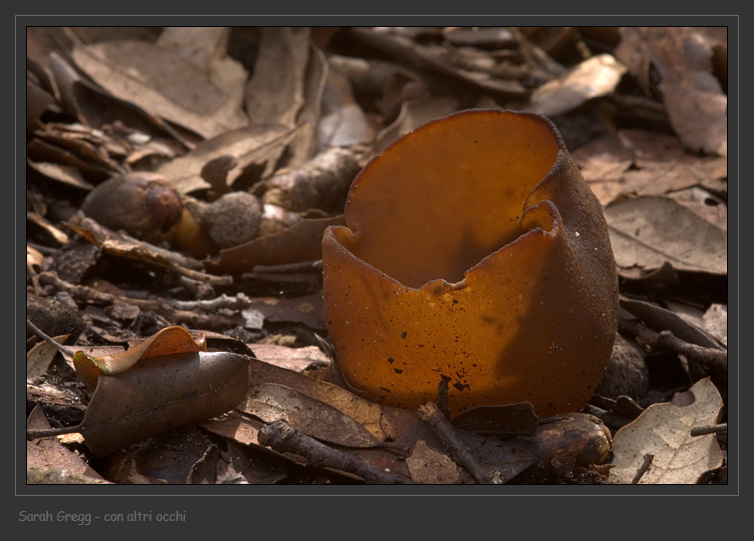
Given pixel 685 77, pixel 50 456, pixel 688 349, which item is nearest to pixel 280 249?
pixel 50 456

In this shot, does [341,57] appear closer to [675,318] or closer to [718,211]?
[718,211]

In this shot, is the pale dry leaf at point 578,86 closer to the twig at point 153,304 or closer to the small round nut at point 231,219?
the small round nut at point 231,219

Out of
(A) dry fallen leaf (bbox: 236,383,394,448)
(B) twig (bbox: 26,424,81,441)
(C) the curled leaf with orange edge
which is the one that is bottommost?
(A) dry fallen leaf (bbox: 236,383,394,448)

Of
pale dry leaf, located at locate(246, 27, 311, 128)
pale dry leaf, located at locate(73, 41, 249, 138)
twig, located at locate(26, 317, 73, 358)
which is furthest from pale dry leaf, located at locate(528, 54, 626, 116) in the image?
twig, located at locate(26, 317, 73, 358)

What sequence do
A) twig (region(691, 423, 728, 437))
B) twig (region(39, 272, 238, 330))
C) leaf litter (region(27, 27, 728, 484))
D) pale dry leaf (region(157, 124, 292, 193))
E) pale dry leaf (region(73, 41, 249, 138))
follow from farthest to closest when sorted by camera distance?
pale dry leaf (region(73, 41, 249, 138)), pale dry leaf (region(157, 124, 292, 193)), twig (region(39, 272, 238, 330)), twig (region(691, 423, 728, 437)), leaf litter (region(27, 27, 728, 484))

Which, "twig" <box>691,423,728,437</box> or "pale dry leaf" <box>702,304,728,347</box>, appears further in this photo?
"pale dry leaf" <box>702,304,728,347</box>

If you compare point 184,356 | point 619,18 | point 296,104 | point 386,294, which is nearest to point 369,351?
point 386,294

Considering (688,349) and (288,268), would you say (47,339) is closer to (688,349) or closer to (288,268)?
(288,268)

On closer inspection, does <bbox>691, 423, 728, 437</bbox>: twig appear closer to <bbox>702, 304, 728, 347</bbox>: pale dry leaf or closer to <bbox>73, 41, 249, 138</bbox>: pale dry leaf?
<bbox>702, 304, 728, 347</bbox>: pale dry leaf
